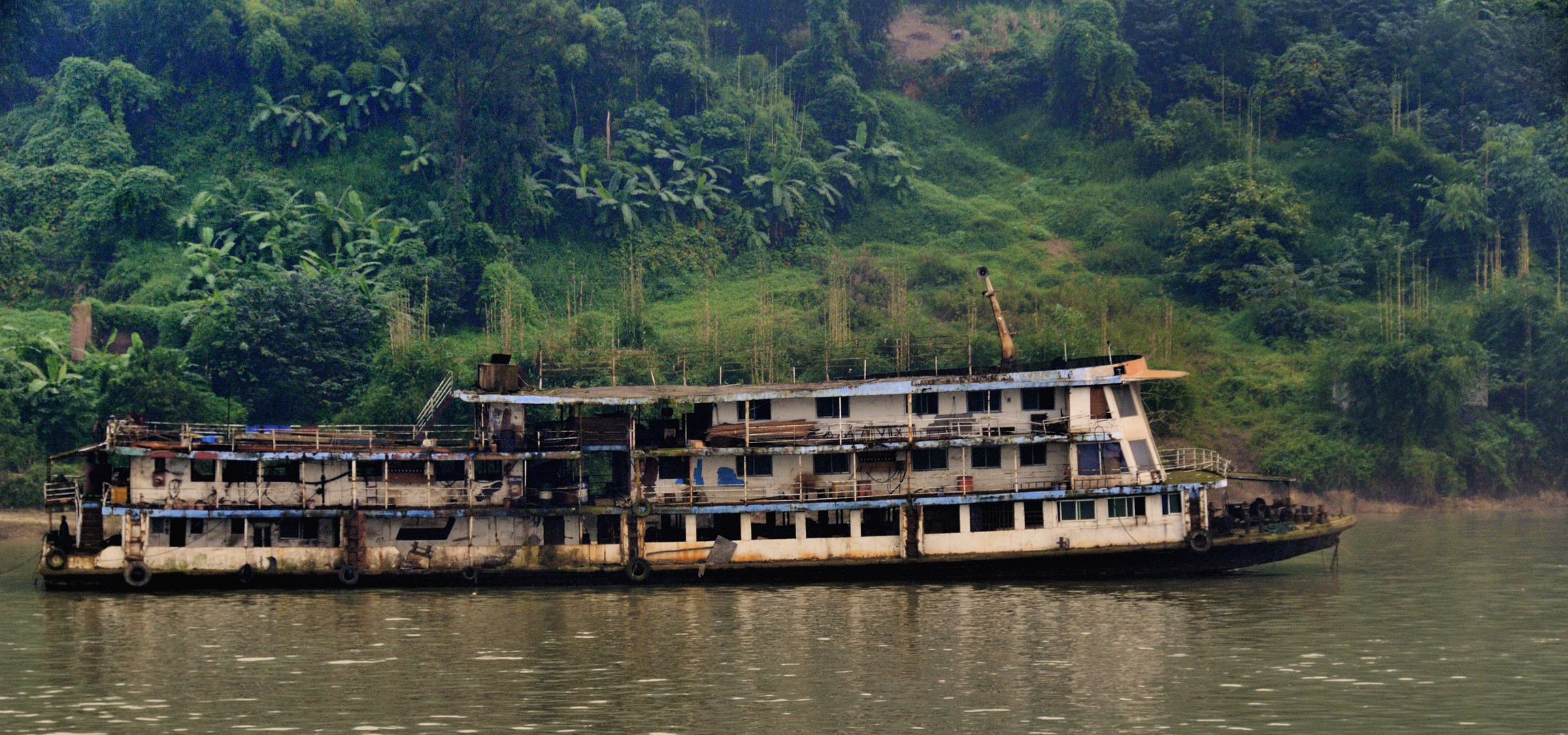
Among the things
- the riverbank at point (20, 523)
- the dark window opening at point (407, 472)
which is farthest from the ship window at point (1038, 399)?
the riverbank at point (20, 523)

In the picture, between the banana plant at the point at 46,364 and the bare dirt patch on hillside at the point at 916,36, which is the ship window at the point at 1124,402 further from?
the bare dirt patch on hillside at the point at 916,36

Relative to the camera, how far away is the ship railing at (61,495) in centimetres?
4178

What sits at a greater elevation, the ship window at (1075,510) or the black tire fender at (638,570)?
the ship window at (1075,510)

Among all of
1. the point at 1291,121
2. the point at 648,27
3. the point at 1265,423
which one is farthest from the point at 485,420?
the point at 1291,121

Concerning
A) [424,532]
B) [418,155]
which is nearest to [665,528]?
[424,532]

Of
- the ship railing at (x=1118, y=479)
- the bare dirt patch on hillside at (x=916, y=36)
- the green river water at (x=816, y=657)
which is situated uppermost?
the bare dirt patch on hillside at (x=916, y=36)

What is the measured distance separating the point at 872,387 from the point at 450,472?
10.9 metres

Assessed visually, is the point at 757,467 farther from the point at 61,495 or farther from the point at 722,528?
the point at 61,495

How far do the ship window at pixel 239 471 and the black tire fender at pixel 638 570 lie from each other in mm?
9617

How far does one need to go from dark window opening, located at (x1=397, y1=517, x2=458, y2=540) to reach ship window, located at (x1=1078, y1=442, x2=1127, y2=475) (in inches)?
622

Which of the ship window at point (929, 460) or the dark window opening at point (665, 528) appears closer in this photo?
the dark window opening at point (665, 528)

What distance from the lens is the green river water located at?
85.3ft

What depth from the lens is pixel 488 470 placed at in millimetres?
43688

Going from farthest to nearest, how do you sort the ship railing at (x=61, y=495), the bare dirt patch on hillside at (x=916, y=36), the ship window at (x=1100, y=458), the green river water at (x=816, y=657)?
the bare dirt patch on hillside at (x=916, y=36) → the ship window at (x=1100, y=458) → the ship railing at (x=61, y=495) → the green river water at (x=816, y=657)
